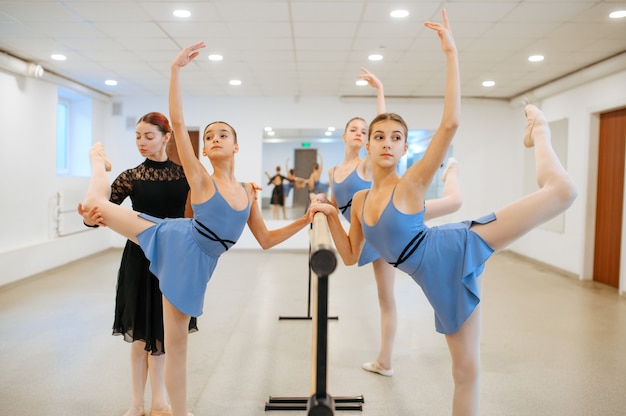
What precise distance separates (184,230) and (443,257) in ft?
3.66

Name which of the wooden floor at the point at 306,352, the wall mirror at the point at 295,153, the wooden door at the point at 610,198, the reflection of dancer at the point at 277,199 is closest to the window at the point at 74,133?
the wooden floor at the point at 306,352

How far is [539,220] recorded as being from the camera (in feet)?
5.85

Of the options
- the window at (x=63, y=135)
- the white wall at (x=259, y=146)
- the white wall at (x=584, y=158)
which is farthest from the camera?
the window at (x=63, y=135)

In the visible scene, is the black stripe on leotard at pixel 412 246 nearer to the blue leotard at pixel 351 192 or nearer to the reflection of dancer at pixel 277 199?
the blue leotard at pixel 351 192

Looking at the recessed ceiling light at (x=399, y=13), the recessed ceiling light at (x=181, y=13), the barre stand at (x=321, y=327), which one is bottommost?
the barre stand at (x=321, y=327)

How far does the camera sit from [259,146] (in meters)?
9.00

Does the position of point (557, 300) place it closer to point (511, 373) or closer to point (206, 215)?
point (511, 373)

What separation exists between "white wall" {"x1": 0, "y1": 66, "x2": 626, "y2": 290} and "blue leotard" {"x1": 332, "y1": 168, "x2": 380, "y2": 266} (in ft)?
15.2

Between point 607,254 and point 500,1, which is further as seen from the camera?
point 607,254

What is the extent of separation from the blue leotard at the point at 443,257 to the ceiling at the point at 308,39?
2.93 meters

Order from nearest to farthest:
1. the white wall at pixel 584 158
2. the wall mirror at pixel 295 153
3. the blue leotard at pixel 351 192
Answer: the blue leotard at pixel 351 192 < the white wall at pixel 584 158 < the wall mirror at pixel 295 153

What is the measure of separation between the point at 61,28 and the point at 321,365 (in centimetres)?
512

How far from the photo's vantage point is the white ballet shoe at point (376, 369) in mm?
3221

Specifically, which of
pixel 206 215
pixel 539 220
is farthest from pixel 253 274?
pixel 539 220
